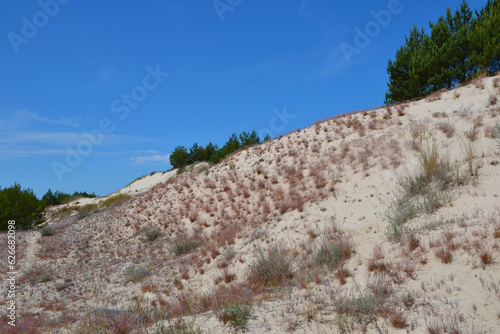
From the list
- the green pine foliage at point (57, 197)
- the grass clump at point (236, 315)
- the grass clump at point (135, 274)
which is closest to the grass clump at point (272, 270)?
the grass clump at point (236, 315)

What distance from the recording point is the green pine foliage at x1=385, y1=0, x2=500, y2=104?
21.1 m

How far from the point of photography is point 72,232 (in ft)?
68.6

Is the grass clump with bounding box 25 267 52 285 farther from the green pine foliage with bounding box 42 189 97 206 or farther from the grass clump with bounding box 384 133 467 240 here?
the green pine foliage with bounding box 42 189 97 206

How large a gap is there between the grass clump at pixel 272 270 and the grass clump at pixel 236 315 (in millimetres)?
1944

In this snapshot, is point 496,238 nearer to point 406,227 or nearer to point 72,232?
point 406,227

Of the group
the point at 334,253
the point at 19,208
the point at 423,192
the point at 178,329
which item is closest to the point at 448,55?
the point at 423,192

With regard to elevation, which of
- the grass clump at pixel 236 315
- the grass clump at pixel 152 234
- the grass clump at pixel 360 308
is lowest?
the grass clump at pixel 360 308

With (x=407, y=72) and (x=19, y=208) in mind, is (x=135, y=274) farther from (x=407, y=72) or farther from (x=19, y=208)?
(x=407, y=72)

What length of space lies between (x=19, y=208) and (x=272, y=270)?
27.7 metres

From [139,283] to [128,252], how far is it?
5.90 meters

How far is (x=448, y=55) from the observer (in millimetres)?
22719

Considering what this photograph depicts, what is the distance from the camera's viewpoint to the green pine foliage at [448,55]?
21.1 meters

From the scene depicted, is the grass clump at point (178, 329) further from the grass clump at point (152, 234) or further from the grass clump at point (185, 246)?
the grass clump at point (152, 234)

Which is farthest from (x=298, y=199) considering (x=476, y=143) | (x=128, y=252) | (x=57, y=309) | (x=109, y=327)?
(x=128, y=252)
